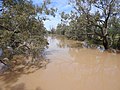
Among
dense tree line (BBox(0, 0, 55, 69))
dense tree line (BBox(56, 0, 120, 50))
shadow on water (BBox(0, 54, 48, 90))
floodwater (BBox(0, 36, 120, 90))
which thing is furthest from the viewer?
dense tree line (BBox(56, 0, 120, 50))

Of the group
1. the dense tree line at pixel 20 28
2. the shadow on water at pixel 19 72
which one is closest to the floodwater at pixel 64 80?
the shadow on water at pixel 19 72

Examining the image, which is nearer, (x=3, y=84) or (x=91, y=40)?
(x=3, y=84)

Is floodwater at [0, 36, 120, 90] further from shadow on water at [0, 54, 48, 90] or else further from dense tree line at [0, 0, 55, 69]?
dense tree line at [0, 0, 55, 69]

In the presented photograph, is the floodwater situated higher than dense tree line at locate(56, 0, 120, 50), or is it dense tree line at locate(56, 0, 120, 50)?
dense tree line at locate(56, 0, 120, 50)

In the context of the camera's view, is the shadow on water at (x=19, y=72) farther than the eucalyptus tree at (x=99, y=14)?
No

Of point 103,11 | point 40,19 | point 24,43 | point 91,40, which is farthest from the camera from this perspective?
point 91,40

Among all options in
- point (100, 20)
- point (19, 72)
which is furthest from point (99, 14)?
point (19, 72)

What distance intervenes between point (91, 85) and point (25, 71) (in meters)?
3.71

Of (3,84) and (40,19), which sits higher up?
(40,19)

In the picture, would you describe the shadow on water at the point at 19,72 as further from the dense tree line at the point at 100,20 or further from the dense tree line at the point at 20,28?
the dense tree line at the point at 100,20

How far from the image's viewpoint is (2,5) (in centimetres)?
827

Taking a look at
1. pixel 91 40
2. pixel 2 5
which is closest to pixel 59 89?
pixel 2 5

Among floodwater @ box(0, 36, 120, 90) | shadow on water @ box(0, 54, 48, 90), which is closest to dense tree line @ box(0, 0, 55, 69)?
shadow on water @ box(0, 54, 48, 90)

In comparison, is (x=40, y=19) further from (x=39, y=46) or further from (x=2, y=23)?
(x=2, y=23)
